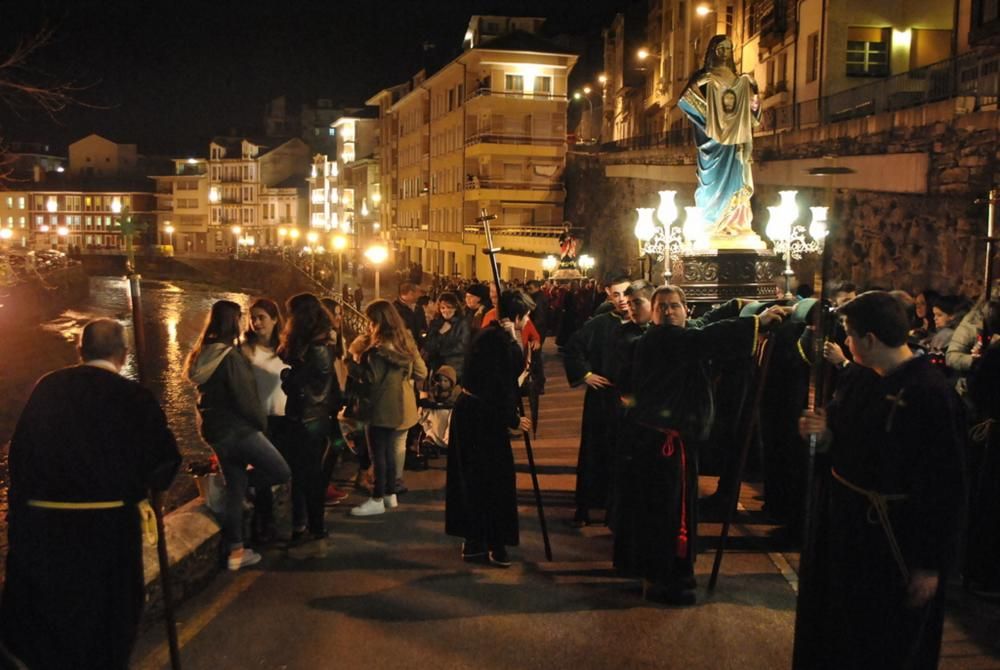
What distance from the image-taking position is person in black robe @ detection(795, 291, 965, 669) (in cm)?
384

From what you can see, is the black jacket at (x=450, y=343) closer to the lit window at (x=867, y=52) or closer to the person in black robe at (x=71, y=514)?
the person in black robe at (x=71, y=514)

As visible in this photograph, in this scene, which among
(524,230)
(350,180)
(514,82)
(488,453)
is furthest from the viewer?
(350,180)

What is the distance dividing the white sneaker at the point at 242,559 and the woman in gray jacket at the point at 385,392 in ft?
4.37

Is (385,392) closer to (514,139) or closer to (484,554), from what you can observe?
(484,554)

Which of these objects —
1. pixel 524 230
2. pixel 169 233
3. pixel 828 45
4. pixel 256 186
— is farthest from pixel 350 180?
pixel 828 45

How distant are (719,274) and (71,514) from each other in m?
8.97

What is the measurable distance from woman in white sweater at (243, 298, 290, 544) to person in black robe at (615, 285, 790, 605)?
2.65 meters

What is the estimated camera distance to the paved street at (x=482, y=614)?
509 centimetres

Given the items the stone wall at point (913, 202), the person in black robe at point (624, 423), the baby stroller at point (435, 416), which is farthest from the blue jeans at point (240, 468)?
the stone wall at point (913, 202)

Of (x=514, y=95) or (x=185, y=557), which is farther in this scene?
(x=514, y=95)

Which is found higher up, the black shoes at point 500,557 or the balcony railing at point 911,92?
the balcony railing at point 911,92

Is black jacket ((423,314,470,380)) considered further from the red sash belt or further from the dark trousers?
the red sash belt

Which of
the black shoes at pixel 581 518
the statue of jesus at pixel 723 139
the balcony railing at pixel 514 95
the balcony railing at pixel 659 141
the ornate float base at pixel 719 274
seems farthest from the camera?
the balcony railing at pixel 514 95

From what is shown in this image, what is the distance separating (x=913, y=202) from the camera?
15.6m
